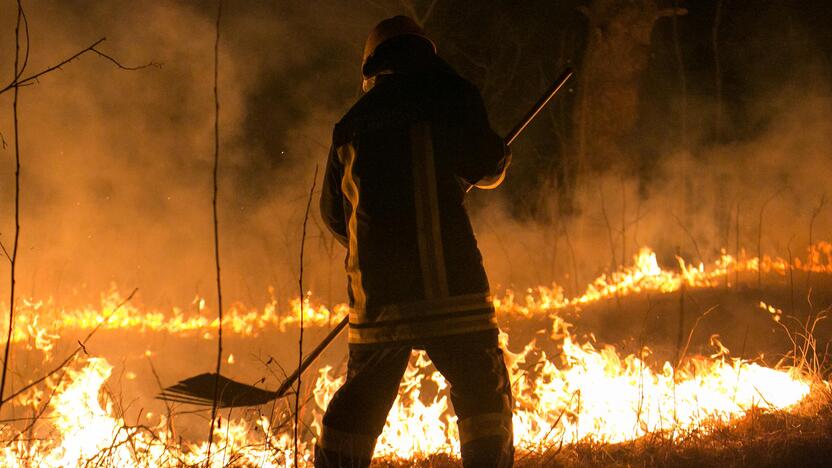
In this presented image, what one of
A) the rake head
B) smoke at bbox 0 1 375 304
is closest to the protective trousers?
the rake head

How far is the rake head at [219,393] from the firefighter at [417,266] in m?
0.75

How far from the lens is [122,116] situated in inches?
323

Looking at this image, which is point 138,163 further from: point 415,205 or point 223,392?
point 415,205

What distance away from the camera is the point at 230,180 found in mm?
11031

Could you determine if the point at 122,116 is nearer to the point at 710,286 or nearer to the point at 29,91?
the point at 29,91

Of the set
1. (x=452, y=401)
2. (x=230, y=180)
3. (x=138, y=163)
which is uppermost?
(x=230, y=180)

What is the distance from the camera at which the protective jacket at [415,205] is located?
269 cm

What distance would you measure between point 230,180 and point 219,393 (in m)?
8.04

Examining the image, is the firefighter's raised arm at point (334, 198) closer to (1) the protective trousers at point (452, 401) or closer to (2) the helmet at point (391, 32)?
(2) the helmet at point (391, 32)

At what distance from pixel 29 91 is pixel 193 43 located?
1.74m

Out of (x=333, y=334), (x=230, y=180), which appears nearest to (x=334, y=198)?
(x=333, y=334)

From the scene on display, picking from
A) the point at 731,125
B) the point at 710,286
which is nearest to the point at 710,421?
the point at 710,286

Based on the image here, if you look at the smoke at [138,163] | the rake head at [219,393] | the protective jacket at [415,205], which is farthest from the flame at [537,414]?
A: the smoke at [138,163]

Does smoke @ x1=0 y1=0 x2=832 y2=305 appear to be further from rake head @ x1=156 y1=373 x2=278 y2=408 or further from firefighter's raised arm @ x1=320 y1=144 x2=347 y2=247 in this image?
firefighter's raised arm @ x1=320 y1=144 x2=347 y2=247
